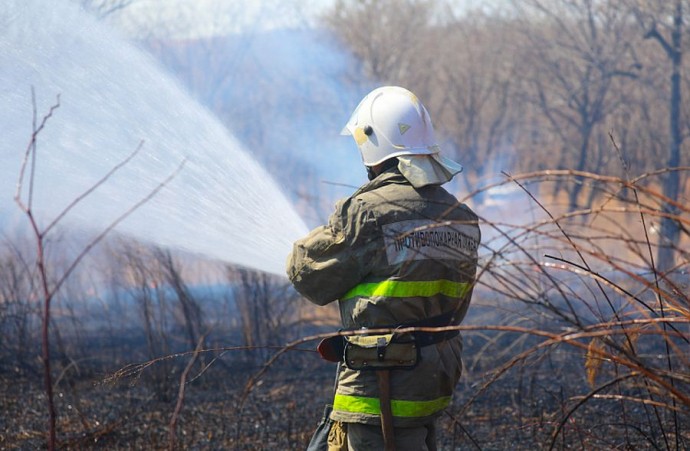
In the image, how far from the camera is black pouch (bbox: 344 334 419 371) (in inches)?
125

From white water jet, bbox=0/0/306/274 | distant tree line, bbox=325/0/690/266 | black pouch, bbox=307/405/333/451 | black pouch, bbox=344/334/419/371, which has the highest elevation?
distant tree line, bbox=325/0/690/266

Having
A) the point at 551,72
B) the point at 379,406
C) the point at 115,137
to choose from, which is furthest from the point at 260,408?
the point at 551,72

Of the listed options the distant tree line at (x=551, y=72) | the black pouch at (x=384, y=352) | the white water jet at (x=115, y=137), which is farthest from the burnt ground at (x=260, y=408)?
the distant tree line at (x=551, y=72)

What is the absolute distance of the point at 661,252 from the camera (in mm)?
14914

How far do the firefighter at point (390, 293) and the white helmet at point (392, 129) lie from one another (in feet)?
0.36

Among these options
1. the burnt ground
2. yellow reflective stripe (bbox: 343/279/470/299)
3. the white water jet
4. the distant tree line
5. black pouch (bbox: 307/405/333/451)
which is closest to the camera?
yellow reflective stripe (bbox: 343/279/470/299)

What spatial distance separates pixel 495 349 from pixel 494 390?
2.27m

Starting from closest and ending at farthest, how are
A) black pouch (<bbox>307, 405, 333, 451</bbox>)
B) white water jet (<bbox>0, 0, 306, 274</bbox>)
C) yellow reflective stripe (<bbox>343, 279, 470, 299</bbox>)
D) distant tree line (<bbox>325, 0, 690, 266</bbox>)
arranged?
yellow reflective stripe (<bbox>343, 279, 470, 299</bbox>) → black pouch (<bbox>307, 405, 333, 451</bbox>) → white water jet (<bbox>0, 0, 306, 274</bbox>) → distant tree line (<bbox>325, 0, 690, 266</bbox>)

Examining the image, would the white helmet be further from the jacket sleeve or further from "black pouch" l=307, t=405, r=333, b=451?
"black pouch" l=307, t=405, r=333, b=451

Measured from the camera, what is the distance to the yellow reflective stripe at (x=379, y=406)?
3.20 meters

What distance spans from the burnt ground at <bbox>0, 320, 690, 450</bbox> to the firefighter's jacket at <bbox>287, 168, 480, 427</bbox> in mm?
1222

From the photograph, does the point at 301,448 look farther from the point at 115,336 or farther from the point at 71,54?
the point at 115,336

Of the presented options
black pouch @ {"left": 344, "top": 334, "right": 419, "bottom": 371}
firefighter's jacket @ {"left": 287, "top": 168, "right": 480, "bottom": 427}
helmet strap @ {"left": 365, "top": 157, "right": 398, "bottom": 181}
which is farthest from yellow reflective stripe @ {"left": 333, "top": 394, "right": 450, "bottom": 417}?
helmet strap @ {"left": 365, "top": 157, "right": 398, "bottom": 181}

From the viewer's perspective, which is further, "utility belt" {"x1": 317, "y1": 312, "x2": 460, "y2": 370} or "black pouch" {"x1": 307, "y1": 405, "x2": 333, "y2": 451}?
"black pouch" {"x1": 307, "y1": 405, "x2": 333, "y2": 451}
